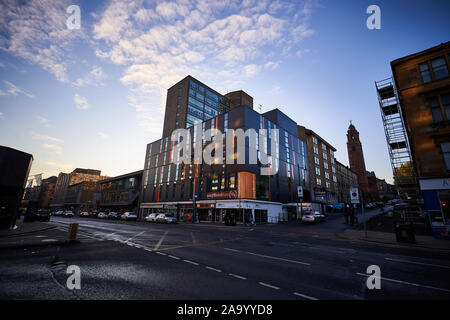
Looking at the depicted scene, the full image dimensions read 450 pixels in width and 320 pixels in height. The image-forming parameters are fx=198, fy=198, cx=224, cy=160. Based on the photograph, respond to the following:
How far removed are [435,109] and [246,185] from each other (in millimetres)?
24050

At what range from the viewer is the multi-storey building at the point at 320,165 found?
198 feet

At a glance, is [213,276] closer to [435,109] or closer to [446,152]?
[446,152]

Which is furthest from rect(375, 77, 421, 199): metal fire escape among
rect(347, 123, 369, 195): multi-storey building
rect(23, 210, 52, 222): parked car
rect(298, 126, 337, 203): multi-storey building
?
rect(347, 123, 369, 195): multi-storey building

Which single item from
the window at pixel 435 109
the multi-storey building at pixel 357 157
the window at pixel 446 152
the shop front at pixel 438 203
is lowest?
A: the shop front at pixel 438 203

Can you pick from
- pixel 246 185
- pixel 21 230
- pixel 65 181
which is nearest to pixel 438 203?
pixel 246 185

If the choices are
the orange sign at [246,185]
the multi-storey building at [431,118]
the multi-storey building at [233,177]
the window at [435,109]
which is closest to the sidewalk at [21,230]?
the multi-storey building at [233,177]

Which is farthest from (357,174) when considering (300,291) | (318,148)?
(300,291)

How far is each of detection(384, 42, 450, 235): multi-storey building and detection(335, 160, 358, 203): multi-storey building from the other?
66072mm

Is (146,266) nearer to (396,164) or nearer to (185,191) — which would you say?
(396,164)

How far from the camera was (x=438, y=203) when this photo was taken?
1466 centimetres

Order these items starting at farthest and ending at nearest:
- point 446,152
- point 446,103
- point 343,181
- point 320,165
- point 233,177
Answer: point 343,181 < point 320,165 < point 233,177 < point 446,103 < point 446,152

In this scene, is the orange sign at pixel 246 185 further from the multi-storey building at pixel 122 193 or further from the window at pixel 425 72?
the multi-storey building at pixel 122 193

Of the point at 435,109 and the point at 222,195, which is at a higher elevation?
the point at 435,109

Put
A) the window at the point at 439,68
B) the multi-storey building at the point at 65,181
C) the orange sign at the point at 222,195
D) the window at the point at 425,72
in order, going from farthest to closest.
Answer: the multi-storey building at the point at 65,181 < the orange sign at the point at 222,195 < the window at the point at 425,72 < the window at the point at 439,68
